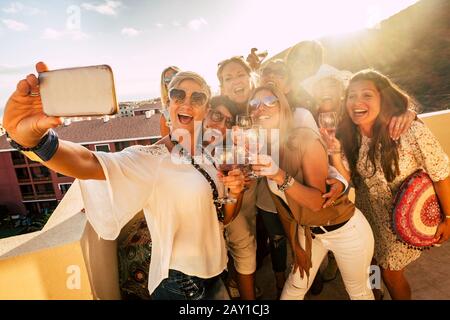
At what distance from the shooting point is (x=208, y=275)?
2.09m

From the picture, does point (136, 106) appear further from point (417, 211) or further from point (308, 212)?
point (417, 211)

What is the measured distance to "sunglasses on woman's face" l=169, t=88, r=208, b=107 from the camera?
2.23m

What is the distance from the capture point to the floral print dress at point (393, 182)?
7.98ft

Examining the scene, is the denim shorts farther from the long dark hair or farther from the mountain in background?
the mountain in background

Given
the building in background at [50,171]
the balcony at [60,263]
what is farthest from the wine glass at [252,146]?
the building in background at [50,171]

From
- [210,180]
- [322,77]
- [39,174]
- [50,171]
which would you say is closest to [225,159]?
[210,180]

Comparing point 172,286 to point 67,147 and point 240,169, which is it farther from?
point 67,147

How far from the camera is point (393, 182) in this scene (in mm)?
2635

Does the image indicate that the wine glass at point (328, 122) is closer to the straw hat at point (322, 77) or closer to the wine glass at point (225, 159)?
the straw hat at point (322, 77)

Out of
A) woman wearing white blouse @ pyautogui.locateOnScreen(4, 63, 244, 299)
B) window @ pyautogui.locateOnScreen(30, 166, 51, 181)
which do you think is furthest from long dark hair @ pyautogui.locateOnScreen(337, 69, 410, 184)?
window @ pyautogui.locateOnScreen(30, 166, 51, 181)

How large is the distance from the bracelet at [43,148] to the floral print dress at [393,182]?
256 centimetres

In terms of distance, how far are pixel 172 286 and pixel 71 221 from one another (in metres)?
1.11

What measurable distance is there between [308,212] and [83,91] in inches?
71.3

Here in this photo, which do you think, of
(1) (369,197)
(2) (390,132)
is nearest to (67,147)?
(2) (390,132)
